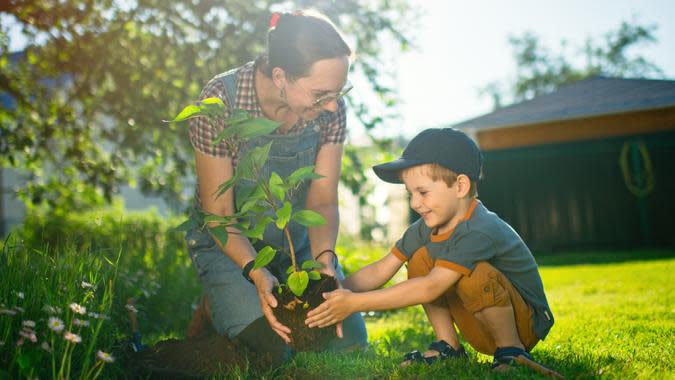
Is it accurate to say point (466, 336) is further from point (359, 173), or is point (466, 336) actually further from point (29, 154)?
point (29, 154)

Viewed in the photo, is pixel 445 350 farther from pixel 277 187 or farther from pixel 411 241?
pixel 277 187

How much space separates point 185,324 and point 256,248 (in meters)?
1.52

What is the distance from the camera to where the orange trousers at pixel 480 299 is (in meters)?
2.74

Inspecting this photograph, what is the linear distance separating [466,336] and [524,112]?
9.77 m

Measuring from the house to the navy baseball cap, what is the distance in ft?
29.0

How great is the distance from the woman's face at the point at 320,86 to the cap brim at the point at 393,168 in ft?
1.19

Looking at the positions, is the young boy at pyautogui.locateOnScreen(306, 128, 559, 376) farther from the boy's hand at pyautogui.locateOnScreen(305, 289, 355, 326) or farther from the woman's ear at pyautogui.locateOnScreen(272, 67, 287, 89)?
the woman's ear at pyautogui.locateOnScreen(272, 67, 287, 89)

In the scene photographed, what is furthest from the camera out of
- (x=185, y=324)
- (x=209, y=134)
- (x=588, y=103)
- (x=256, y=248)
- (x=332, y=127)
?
(x=588, y=103)

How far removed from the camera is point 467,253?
271cm

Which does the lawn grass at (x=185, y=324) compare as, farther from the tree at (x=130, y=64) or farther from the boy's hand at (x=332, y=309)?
the tree at (x=130, y=64)

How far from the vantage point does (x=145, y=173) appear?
772 cm

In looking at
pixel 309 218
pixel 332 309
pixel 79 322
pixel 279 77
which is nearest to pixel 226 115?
pixel 279 77

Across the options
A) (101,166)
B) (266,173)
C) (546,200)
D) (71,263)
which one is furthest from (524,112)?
(71,263)

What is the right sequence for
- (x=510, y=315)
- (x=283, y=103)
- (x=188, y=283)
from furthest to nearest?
(x=188, y=283)
(x=283, y=103)
(x=510, y=315)
